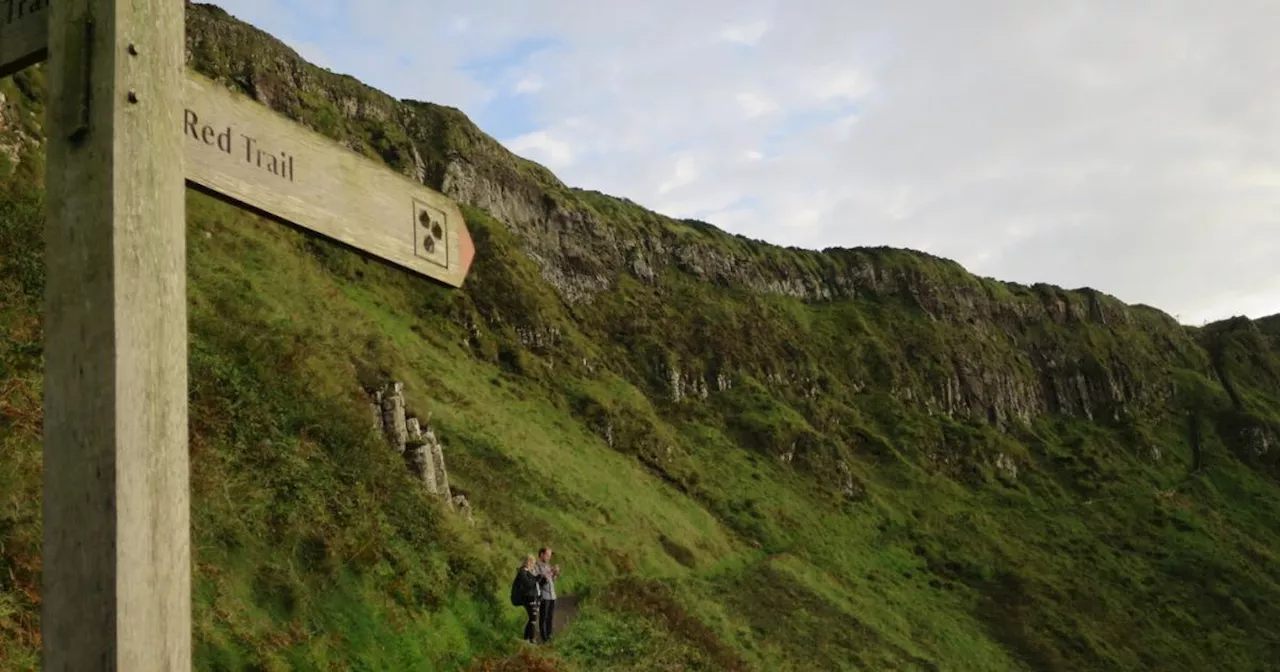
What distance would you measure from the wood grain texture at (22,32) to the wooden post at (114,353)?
135 millimetres

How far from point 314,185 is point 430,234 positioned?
529 millimetres

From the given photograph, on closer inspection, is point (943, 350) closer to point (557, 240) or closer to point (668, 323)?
point (668, 323)

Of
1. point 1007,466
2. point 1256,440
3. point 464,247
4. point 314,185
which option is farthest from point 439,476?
point 1256,440

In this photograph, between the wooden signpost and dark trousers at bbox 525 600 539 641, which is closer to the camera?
the wooden signpost

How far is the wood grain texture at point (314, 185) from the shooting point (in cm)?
291

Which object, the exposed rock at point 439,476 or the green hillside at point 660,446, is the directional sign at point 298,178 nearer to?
the green hillside at point 660,446

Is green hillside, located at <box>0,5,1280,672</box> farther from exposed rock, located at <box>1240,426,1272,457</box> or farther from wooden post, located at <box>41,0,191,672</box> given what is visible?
wooden post, located at <box>41,0,191,672</box>

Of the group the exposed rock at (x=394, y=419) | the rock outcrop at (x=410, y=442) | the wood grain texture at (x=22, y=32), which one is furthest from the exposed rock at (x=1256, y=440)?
the wood grain texture at (x=22, y=32)

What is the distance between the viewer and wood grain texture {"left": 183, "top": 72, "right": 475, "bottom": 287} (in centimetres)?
291

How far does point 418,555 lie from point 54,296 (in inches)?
521

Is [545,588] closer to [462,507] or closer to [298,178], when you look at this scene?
[462,507]

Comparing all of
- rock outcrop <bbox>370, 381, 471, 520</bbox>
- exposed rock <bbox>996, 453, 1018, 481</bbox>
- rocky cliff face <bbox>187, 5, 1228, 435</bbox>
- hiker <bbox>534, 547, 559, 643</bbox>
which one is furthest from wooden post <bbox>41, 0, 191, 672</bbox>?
exposed rock <bbox>996, 453, 1018, 481</bbox>

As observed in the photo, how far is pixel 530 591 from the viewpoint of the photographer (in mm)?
14719

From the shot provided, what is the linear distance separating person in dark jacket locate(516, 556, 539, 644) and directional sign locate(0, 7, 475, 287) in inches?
469
